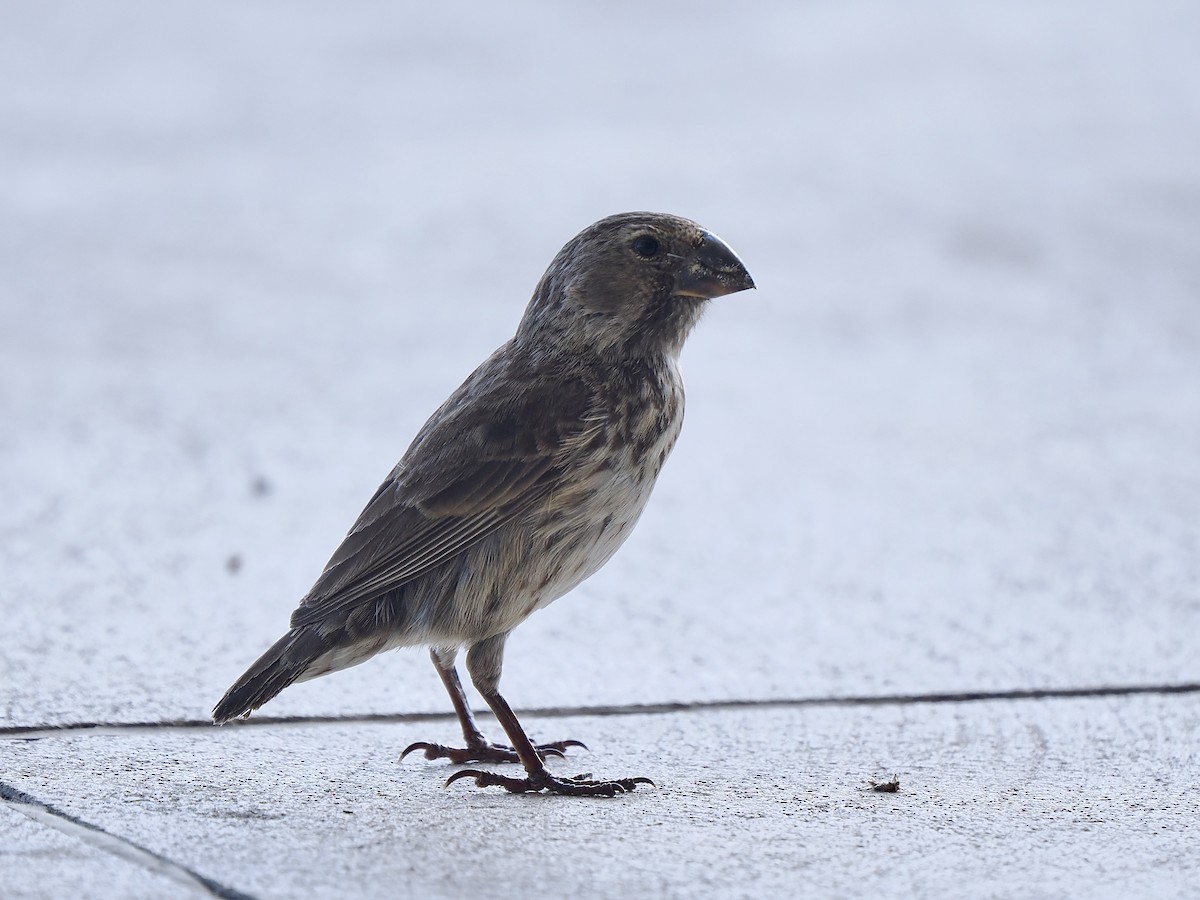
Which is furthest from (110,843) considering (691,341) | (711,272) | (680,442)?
(691,341)

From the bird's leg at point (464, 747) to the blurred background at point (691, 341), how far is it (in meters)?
0.32

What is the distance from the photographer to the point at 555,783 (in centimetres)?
351

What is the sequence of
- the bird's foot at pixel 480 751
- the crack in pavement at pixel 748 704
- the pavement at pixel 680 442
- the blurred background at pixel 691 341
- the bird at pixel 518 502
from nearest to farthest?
the pavement at pixel 680 442, the bird at pixel 518 502, the bird's foot at pixel 480 751, the crack in pavement at pixel 748 704, the blurred background at pixel 691 341

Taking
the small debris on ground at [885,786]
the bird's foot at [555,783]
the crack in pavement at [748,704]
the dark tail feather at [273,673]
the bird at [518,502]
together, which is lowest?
the bird's foot at [555,783]

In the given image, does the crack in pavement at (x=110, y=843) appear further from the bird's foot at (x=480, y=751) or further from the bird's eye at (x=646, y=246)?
the bird's eye at (x=646, y=246)

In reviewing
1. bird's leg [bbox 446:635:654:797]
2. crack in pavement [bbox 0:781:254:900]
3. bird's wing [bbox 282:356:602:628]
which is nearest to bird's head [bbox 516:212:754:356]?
bird's wing [bbox 282:356:602:628]

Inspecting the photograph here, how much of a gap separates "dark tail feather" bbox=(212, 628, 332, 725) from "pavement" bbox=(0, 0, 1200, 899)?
15 centimetres

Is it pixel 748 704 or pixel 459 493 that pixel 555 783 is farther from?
pixel 748 704

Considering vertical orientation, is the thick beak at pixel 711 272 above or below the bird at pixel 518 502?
above

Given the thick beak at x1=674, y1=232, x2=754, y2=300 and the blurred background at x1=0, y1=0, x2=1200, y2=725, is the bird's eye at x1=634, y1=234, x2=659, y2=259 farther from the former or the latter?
the blurred background at x1=0, y1=0, x2=1200, y2=725

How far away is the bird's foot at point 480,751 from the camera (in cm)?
377

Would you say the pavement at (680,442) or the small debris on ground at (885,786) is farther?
the small debris on ground at (885,786)

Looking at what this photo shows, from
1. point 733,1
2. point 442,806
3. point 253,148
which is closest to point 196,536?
point 442,806

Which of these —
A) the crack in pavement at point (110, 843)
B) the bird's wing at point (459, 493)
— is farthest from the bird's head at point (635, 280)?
the crack in pavement at point (110, 843)
